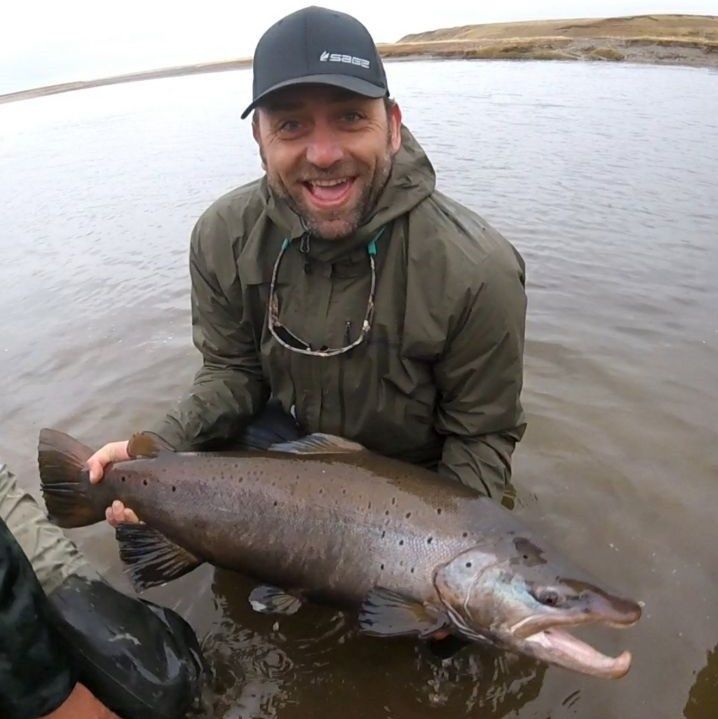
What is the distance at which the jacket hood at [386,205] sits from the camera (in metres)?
2.85

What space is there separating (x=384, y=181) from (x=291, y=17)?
70cm

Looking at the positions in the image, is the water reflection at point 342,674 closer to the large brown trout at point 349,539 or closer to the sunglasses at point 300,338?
the large brown trout at point 349,539

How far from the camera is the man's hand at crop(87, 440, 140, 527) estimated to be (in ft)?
9.78

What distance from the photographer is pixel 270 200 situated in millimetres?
2980

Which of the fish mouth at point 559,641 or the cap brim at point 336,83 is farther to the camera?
the cap brim at point 336,83

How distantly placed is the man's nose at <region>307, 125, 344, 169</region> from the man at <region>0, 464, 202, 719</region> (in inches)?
64.7

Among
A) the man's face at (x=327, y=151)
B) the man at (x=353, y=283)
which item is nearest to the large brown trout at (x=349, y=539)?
the man at (x=353, y=283)

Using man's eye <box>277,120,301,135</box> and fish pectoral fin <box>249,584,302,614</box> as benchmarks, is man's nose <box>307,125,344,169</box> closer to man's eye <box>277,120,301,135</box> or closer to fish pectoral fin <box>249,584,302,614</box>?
man's eye <box>277,120,301,135</box>

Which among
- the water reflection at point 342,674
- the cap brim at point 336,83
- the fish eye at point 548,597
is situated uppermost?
the cap brim at point 336,83

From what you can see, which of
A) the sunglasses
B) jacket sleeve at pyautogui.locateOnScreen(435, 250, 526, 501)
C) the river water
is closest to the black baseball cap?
the sunglasses

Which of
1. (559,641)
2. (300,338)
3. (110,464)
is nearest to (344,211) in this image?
(300,338)

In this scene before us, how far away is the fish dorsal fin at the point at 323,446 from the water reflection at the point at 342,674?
74 centimetres

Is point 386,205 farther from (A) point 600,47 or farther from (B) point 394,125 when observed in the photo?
(A) point 600,47

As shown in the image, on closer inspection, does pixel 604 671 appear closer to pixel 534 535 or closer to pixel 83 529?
pixel 534 535
